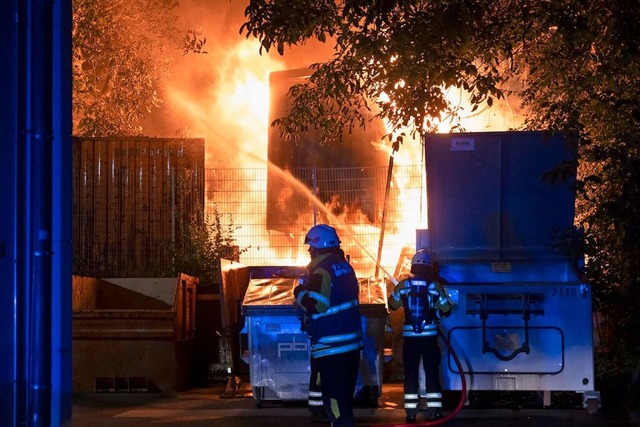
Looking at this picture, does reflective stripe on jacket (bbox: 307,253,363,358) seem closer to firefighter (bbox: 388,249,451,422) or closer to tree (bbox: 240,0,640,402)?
firefighter (bbox: 388,249,451,422)

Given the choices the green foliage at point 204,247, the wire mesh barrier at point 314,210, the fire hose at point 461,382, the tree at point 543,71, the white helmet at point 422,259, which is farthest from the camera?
the wire mesh barrier at point 314,210

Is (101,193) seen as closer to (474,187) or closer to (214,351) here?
(214,351)

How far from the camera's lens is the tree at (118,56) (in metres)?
17.1

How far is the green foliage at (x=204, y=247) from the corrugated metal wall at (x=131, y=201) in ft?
0.62

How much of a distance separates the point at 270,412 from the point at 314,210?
17.1 feet

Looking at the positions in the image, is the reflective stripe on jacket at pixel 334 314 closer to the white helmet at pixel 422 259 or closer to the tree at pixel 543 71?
the white helmet at pixel 422 259

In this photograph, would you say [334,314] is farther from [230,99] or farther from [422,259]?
[230,99]

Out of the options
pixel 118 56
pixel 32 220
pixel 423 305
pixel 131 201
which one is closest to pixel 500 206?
pixel 423 305

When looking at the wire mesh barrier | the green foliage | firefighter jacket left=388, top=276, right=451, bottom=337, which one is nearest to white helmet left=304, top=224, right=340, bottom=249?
firefighter jacket left=388, top=276, right=451, bottom=337

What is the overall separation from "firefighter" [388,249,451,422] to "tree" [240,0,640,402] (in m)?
1.69

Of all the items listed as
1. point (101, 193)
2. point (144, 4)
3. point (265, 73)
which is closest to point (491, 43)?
point (101, 193)

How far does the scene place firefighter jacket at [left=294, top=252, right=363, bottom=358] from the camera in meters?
7.10

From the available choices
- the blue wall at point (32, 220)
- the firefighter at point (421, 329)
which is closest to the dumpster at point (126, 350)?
the firefighter at point (421, 329)

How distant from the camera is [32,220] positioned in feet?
17.2
